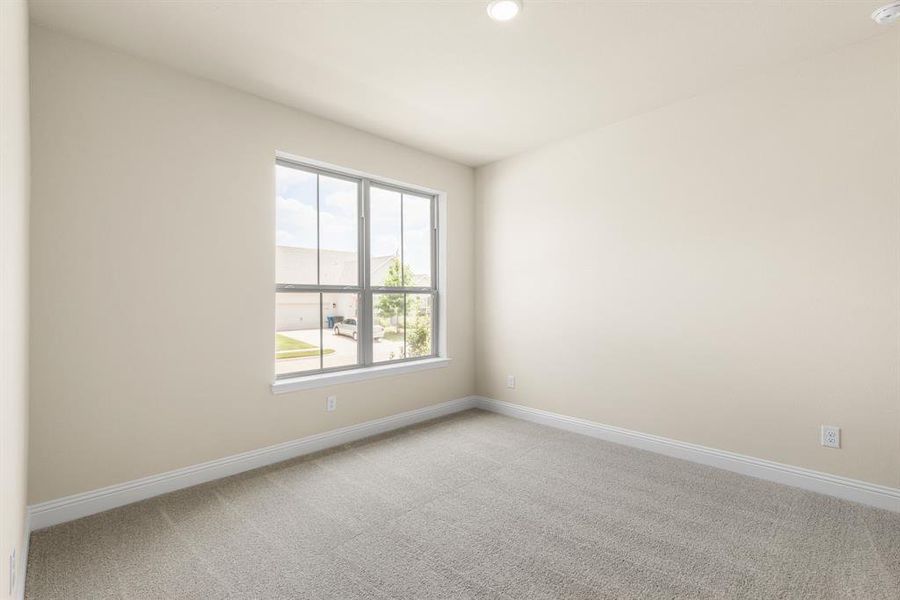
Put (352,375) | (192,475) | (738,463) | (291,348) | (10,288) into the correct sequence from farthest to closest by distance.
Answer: (352,375), (291,348), (738,463), (192,475), (10,288)

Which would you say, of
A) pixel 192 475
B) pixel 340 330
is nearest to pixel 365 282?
pixel 340 330

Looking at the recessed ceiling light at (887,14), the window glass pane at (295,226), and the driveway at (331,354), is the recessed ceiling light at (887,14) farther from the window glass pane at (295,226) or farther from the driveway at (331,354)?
the driveway at (331,354)

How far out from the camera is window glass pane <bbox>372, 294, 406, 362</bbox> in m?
3.91

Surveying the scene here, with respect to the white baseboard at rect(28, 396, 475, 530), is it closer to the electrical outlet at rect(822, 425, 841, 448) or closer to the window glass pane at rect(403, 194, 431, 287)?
the window glass pane at rect(403, 194, 431, 287)

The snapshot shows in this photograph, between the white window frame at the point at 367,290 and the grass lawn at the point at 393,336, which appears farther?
the grass lawn at the point at 393,336

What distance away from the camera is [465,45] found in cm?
245

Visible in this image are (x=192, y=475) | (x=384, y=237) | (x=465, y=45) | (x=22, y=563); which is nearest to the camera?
(x=22, y=563)

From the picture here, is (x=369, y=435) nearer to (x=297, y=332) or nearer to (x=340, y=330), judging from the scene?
(x=340, y=330)

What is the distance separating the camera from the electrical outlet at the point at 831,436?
253 centimetres

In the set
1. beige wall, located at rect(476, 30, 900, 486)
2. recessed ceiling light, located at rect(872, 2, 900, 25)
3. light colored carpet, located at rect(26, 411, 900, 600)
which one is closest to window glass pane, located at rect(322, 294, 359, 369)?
light colored carpet, located at rect(26, 411, 900, 600)

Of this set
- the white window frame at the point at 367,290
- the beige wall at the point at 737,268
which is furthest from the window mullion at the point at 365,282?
the beige wall at the point at 737,268

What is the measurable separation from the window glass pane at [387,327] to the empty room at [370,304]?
131mm

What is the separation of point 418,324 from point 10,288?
310 centimetres

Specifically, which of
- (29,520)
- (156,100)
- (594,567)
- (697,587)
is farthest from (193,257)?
(697,587)
